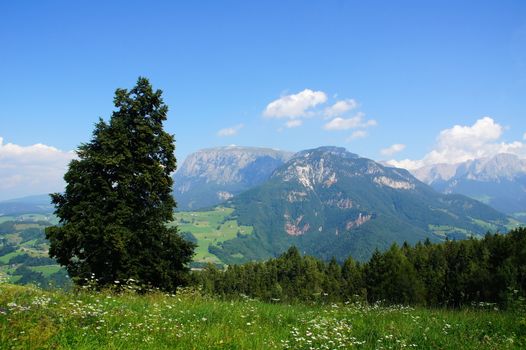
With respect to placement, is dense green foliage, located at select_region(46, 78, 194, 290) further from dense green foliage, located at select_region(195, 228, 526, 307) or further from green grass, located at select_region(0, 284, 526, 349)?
dense green foliage, located at select_region(195, 228, 526, 307)

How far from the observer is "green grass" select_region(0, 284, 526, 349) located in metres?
7.96

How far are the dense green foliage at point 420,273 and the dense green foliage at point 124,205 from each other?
15172mm

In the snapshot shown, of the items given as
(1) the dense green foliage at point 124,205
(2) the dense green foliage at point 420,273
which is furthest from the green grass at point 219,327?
(2) the dense green foliage at point 420,273

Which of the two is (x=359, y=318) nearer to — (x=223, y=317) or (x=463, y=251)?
(x=223, y=317)

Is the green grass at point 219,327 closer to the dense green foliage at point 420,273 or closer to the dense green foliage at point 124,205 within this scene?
the dense green foliage at point 124,205

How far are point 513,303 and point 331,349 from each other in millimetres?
6603

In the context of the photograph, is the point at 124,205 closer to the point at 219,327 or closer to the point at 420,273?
the point at 219,327

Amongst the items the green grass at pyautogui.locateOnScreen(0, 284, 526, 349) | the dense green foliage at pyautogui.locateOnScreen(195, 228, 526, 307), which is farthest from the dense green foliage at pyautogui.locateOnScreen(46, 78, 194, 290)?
the dense green foliage at pyautogui.locateOnScreen(195, 228, 526, 307)

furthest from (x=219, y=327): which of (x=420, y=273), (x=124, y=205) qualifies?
(x=420, y=273)

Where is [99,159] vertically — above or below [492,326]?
above

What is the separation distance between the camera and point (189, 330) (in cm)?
903

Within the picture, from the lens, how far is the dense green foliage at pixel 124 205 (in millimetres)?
25609

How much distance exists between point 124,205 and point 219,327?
738 inches

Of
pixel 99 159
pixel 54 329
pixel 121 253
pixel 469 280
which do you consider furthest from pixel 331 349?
pixel 469 280
